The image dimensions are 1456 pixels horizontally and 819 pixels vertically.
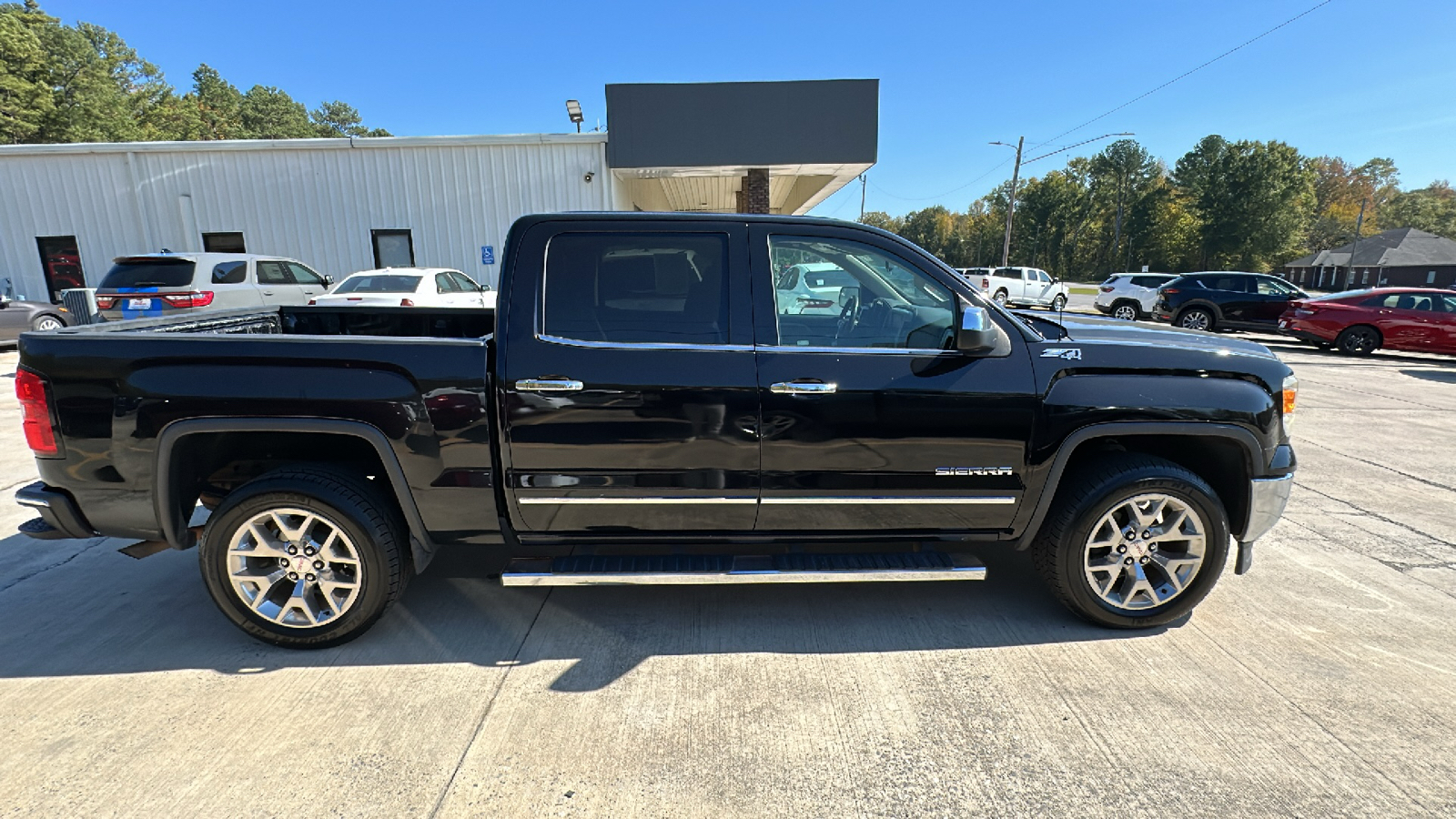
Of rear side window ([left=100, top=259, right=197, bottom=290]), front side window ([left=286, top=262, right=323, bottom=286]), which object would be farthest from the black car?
rear side window ([left=100, top=259, right=197, bottom=290])

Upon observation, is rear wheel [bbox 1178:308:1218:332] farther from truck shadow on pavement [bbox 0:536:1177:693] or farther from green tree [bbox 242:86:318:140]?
green tree [bbox 242:86:318:140]

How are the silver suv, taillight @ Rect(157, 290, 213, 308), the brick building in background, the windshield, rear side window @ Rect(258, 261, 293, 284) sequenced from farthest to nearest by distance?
the brick building in background < rear side window @ Rect(258, 261, 293, 284) < the windshield < taillight @ Rect(157, 290, 213, 308) < the silver suv

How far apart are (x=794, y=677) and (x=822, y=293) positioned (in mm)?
1677

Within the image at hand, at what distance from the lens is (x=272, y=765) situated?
7.45 ft

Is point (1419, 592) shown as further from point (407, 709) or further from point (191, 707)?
point (191, 707)

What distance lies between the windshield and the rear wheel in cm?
1783

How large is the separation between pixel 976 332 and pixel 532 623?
7.87 ft

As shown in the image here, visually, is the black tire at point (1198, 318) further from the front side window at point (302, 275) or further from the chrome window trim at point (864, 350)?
the front side window at point (302, 275)

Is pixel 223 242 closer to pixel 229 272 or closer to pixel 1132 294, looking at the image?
pixel 229 272

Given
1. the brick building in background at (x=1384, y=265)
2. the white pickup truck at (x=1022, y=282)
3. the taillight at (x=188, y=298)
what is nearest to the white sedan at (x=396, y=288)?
the taillight at (x=188, y=298)

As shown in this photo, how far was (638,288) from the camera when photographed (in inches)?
115

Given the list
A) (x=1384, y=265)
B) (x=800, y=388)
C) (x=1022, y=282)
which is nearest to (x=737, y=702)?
(x=800, y=388)

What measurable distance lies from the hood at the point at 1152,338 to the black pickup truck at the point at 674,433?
4 centimetres

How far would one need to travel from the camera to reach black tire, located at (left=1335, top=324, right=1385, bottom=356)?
13578 millimetres
